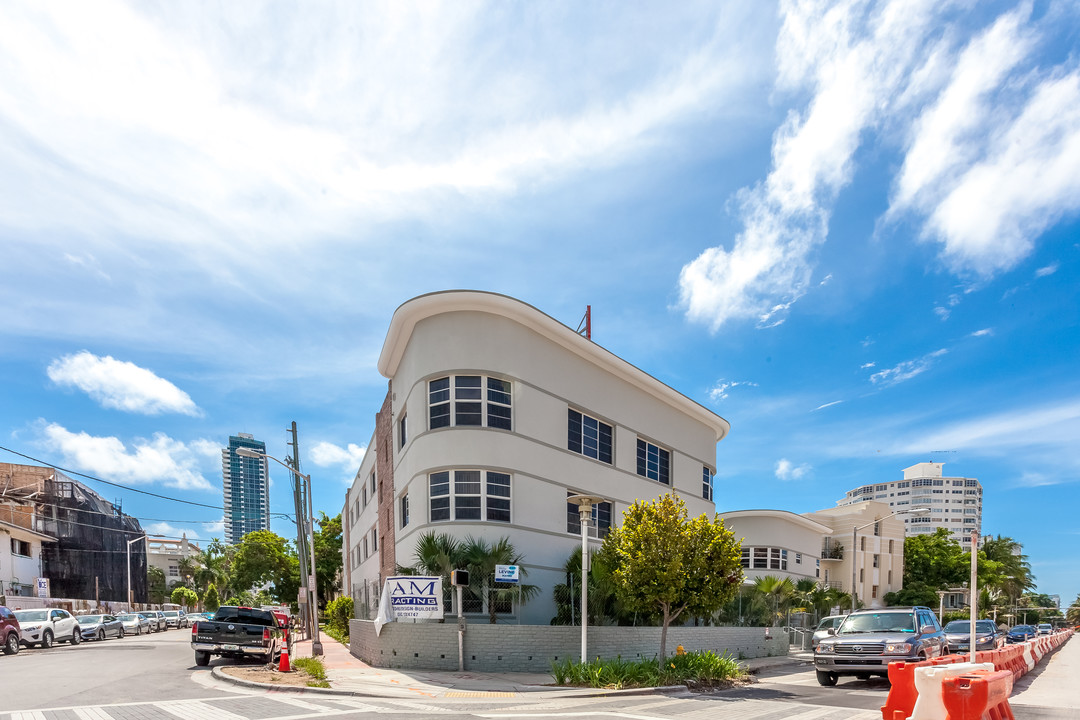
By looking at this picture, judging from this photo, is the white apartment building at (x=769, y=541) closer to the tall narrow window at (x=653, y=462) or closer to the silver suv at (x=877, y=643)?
the tall narrow window at (x=653, y=462)

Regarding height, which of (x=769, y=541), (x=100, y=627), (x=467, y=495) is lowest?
(x=100, y=627)

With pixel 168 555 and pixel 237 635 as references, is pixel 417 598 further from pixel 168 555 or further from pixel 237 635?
pixel 168 555

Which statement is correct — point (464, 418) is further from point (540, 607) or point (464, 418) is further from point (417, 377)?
Result: point (540, 607)

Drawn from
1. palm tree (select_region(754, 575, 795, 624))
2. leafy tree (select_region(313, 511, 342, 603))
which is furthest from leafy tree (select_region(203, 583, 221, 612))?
palm tree (select_region(754, 575, 795, 624))

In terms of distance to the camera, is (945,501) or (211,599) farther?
(945,501)

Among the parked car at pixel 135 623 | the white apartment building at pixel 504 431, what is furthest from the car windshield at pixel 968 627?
the parked car at pixel 135 623

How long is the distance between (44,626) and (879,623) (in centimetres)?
3059

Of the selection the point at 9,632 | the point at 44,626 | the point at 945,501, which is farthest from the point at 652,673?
the point at 945,501

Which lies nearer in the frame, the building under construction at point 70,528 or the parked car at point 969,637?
the parked car at point 969,637

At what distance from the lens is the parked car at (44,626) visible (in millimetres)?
28406

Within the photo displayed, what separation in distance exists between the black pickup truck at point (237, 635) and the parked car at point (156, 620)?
33338 millimetres

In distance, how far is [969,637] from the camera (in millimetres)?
26203

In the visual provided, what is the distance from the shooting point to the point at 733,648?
24.6m

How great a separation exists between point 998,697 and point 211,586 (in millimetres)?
85470
